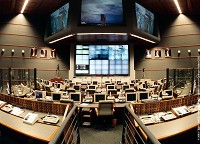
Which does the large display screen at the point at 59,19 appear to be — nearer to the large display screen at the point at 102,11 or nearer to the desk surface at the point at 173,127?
the large display screen at the point at 102,11

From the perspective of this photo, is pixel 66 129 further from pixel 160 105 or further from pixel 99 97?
pixel 99 97

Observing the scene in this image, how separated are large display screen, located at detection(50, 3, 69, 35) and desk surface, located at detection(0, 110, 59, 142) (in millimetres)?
11074

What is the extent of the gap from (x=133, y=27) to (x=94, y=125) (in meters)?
8.60

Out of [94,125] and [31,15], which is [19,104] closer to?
[94,125]

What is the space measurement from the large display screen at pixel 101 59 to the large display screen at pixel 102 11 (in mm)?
2299

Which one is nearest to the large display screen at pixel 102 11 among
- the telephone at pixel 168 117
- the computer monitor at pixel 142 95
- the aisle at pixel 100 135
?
the computer monitor at pixel 142 95

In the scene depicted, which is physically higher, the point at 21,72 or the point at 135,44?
the point at 135,44

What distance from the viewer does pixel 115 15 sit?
50.3ft

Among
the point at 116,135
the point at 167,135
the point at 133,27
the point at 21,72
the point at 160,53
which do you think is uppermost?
the point at 133,27

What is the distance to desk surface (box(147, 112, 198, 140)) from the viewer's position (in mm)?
3280

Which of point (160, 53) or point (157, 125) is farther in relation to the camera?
point (160, 53)

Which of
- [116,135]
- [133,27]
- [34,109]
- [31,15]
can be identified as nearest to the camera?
[34,109]

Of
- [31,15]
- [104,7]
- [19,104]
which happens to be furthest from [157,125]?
[31,15]

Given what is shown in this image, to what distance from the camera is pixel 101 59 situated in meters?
17.7
